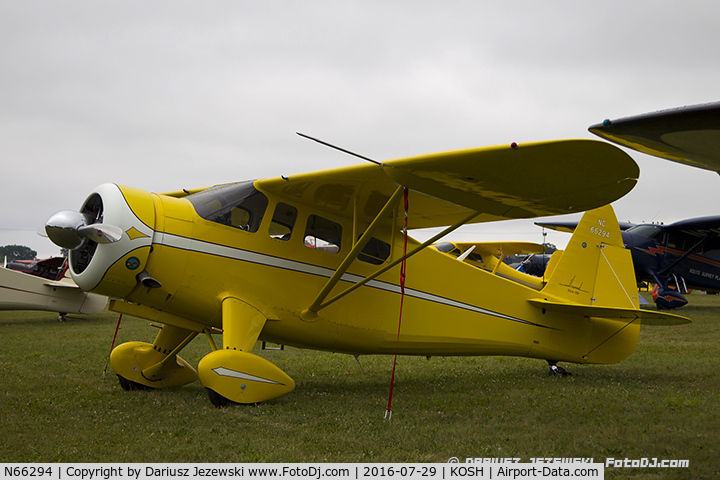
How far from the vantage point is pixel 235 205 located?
6070 millimetres

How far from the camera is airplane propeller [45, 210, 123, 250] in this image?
16.7 ft

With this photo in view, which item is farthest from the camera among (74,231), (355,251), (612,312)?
(612,312)

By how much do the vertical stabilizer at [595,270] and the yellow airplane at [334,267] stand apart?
1.03 feet

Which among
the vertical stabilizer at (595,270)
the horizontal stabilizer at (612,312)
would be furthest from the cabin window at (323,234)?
the vertical stabilizer at (595,270)

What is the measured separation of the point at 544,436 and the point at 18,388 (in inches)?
257

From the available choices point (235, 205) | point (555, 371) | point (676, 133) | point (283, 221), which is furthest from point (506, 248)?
point (676, 133)

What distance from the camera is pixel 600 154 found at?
413cm

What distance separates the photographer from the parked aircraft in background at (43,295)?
54.1 ft

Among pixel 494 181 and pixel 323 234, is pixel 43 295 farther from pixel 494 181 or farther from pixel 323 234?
pixel 494 181

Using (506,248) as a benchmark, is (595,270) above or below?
below

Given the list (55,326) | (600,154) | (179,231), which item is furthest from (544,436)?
(55,326)

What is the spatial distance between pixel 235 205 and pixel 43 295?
14675 mm

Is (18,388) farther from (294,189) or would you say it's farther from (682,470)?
(682,470)

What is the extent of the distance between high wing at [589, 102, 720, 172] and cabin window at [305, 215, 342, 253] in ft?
13.7
